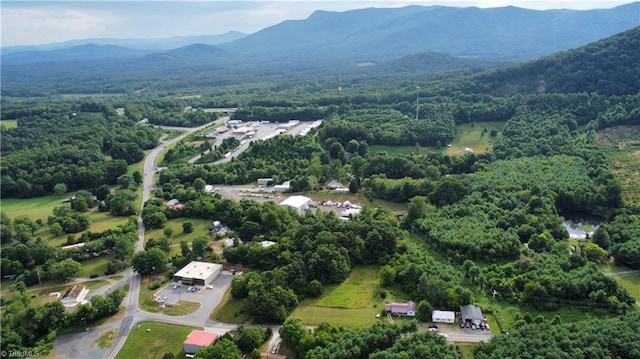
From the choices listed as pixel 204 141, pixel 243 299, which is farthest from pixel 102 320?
pixel 204 141

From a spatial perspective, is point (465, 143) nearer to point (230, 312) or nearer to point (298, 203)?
point (298, 203)

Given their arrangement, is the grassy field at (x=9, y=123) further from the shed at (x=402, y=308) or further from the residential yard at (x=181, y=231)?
the shed at (x=402, y=308)

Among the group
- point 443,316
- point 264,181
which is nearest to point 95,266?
point 264,181

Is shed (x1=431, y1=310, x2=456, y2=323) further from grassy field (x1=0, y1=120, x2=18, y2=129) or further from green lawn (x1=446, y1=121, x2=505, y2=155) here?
grassy field (x1=0, y1=120, x2=18, y2=129)

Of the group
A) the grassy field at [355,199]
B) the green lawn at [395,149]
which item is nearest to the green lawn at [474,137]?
the green lawn at [395,149]

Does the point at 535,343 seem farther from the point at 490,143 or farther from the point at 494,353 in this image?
the point at 490,143

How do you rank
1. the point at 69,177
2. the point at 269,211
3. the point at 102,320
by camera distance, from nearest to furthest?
the point at 102,320, the point at 269,211, the point at 69,177
